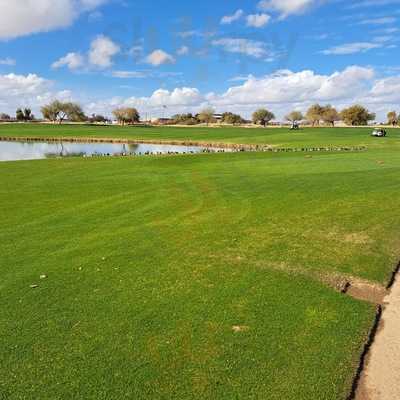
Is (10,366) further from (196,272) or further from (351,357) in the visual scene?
(351,357)

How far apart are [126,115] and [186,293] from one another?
177 meters

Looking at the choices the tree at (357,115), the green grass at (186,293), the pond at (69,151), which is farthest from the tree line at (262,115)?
the green grass at (186,293)

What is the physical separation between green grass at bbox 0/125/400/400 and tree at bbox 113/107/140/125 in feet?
547

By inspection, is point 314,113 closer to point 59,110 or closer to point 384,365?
point 59,110

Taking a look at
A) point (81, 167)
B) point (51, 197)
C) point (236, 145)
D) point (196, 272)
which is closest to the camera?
point (196, 272)

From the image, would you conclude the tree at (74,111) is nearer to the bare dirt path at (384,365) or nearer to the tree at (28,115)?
the tree at (28,115)

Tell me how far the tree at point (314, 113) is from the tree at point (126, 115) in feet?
257

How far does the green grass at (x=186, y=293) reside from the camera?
5191 millimetres

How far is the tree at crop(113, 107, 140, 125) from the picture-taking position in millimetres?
176000


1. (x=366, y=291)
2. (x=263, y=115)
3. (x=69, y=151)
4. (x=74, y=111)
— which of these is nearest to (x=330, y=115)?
(x=263, y=115)

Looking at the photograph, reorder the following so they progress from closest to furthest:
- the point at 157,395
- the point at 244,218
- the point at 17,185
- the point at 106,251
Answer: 1. the point at 157,395
2. the point at 106,251
3. the point at 244,218
4. the point at 17,185

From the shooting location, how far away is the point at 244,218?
12734 mm

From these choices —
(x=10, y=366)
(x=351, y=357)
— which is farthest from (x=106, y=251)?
(x=351, y=357)

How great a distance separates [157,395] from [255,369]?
1360mm
